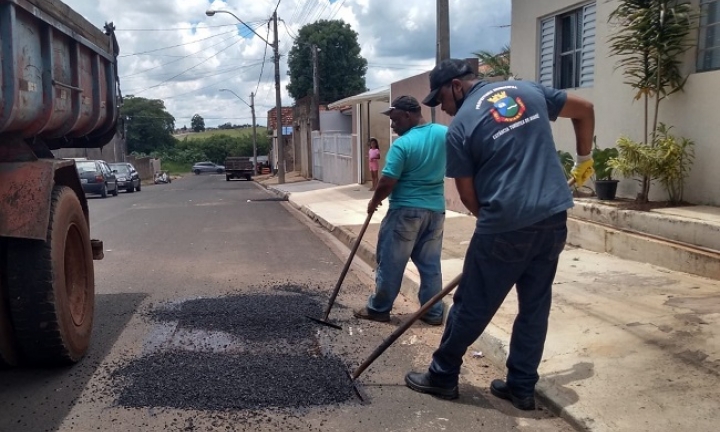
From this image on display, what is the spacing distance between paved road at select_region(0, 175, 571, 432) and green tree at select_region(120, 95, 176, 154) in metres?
82.9

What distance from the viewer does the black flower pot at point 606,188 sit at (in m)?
8.09

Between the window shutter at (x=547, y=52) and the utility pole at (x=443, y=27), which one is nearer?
the utility pole at (x=443, y=27)

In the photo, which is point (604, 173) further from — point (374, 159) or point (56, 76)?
point (374, 159)

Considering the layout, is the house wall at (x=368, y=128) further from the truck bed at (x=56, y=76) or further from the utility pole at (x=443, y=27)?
the truck bed at (x=56, y=76)

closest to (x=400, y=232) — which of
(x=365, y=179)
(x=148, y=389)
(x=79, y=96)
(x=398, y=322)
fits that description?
(x=398, y=322)

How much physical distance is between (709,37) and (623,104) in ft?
4.36

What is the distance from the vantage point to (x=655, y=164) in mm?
7246

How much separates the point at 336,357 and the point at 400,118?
1.99 meters

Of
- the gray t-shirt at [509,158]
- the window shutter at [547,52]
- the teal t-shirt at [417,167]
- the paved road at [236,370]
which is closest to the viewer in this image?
the gray t-shirt at [509,158]

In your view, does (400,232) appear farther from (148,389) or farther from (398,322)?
(148,389)

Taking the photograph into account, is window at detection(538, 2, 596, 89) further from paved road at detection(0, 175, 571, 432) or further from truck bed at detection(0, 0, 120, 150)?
truck bed at detection(0, 0, 120, 150)

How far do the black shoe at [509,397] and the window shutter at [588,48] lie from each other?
6.06 metres

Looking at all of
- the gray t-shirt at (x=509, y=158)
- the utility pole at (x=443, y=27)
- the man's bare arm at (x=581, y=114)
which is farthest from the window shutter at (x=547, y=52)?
the gray t-shirt at (x=509, y=158)

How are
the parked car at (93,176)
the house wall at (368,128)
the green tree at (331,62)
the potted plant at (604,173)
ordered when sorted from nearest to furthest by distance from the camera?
the potted plant at (604,173) < the house wall at (368,128) < the parked car at (93,176) < the green tree at (331,62)
